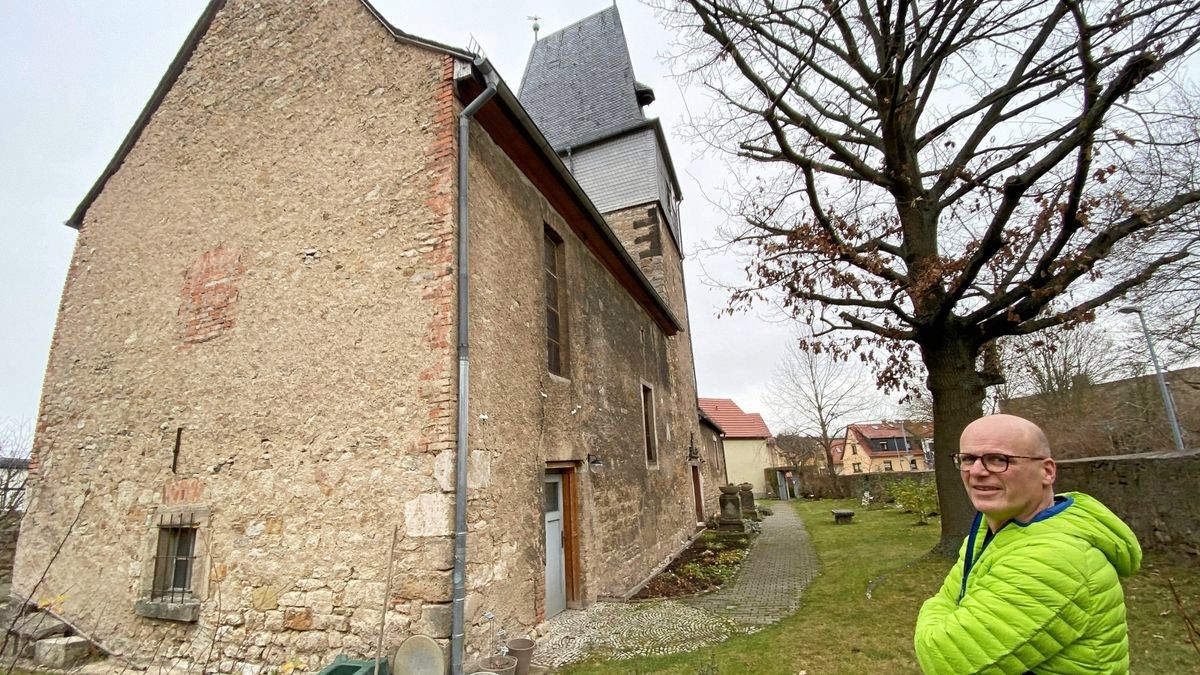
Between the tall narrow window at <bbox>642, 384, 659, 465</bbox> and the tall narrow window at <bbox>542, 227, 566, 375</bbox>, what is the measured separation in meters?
3.93

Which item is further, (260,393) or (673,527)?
(673,527)

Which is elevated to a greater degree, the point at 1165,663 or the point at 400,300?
the point at 400,300

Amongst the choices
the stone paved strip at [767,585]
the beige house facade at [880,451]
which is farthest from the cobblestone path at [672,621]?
the beige house facade at [880,451]

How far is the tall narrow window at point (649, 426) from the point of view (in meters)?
11.0

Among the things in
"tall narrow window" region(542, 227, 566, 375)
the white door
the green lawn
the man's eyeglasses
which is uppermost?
"tall narrow window" region(542, 227, 566, 375)

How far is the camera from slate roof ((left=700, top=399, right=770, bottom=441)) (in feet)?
118

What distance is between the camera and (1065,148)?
636 centimetres

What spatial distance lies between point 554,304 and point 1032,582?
6.54m

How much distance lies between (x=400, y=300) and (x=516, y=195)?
7.12ft

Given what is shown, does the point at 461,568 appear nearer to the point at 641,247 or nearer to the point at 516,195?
the point at 516,195

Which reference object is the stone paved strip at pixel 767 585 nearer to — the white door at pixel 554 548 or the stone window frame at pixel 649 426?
the white door at pixel 554 548

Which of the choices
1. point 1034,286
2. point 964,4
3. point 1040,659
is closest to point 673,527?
point 1034,286

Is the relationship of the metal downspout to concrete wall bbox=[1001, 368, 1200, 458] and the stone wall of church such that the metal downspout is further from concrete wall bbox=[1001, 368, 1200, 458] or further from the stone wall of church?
concrete wall bbox=[1001, 368, 1200, 458]

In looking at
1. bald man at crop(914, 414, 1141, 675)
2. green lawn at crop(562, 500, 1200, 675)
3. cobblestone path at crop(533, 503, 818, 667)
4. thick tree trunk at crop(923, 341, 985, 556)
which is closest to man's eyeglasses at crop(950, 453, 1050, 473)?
bald man at crop(914, 414, 1141, 675)
